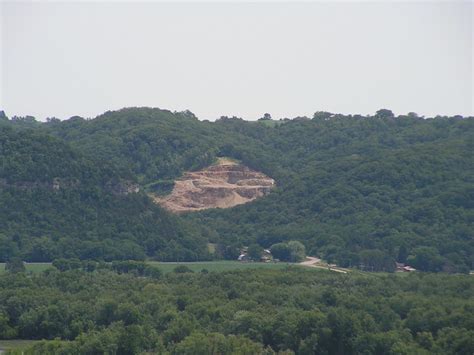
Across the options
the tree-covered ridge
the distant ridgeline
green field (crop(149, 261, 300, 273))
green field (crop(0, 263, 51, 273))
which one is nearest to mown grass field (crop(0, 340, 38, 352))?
the tree-covered ridge

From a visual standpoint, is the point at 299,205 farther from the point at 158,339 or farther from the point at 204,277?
the point at 158,339

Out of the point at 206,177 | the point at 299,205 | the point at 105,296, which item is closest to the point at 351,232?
the point at 299,205

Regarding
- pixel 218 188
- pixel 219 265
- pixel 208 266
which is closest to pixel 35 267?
pixel 208 266

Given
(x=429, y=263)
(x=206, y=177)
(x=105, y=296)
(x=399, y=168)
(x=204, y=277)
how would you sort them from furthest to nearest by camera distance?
(x=206, y=177), (x=399, y=168), (x=429, y=263), (x=204, y=277), (x=105, y=296)

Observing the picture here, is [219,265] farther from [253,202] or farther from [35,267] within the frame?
[253,202]

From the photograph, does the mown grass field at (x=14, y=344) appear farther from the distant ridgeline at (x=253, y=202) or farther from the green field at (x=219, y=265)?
the distant ridgeline at (x=253, y=202)
